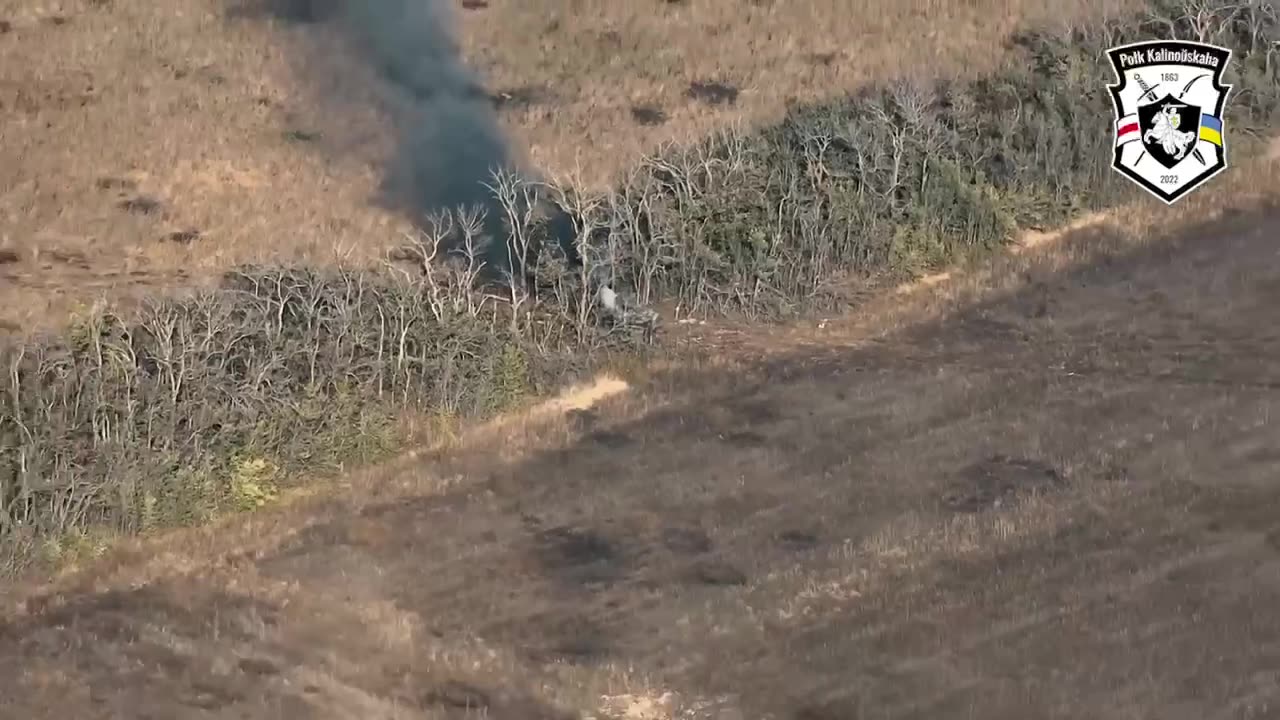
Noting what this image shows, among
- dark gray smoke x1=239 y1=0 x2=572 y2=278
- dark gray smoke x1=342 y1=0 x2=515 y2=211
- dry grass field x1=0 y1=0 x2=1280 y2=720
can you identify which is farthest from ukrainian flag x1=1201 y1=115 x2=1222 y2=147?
dark gray smoke x1=342 y1=0 x2=515 y2=211

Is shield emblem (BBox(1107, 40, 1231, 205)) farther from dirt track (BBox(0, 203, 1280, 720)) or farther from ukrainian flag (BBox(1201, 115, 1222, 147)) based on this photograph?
dirt track (BBox(0, 203, 1280, 720))

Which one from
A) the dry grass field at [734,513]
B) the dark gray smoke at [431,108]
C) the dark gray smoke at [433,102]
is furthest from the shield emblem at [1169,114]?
the dark gray smoke at [433,102]

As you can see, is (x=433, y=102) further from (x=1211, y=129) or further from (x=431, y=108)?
(x=1211, y=129)

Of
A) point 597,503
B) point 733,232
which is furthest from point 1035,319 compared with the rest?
point 597,503

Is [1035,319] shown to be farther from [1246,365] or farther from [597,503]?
[597,503]

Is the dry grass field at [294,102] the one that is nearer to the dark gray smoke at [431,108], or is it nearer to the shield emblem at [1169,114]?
the dark gray smoke at [431,108]
